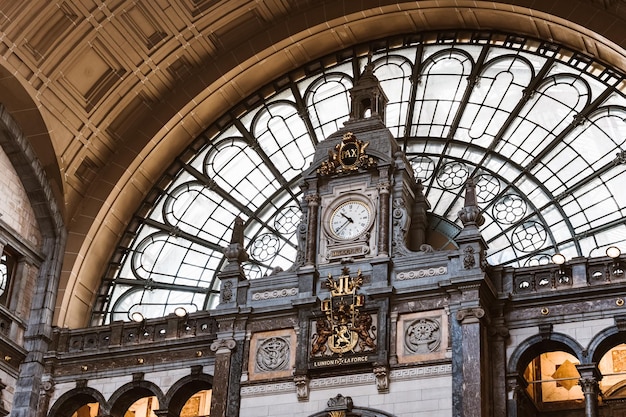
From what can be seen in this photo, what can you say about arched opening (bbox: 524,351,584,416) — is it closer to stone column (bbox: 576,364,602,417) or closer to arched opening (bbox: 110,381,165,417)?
stone column (bbox: 576,364,602,417)

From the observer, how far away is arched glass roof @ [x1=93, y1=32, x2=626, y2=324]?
3688 centimetres

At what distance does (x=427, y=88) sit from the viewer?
40.2 meters

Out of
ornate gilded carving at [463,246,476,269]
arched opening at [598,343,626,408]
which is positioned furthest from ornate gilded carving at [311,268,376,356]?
arched opening at [598,343,626,408]

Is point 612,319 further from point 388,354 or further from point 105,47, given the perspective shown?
point 105,47

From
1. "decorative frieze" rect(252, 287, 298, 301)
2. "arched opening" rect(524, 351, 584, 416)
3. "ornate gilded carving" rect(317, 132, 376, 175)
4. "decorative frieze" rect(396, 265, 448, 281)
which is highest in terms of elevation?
"ornate gilded carving" rect(317, 132, 376, 175)

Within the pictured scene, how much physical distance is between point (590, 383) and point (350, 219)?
326 inches

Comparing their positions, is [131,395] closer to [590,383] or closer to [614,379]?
[590,383]

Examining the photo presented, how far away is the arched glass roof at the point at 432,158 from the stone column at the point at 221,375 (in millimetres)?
4822

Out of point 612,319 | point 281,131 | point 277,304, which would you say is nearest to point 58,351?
point 277,304

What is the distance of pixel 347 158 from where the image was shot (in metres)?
36.0

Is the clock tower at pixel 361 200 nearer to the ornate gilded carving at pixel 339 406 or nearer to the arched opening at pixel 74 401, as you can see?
the ornate gilded carving at pixel 339 406

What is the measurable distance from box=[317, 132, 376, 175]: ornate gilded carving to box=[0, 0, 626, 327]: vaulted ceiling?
6.84 metres

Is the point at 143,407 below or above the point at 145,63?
below

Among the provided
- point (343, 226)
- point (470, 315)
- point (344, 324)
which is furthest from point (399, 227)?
point (470, 315)
